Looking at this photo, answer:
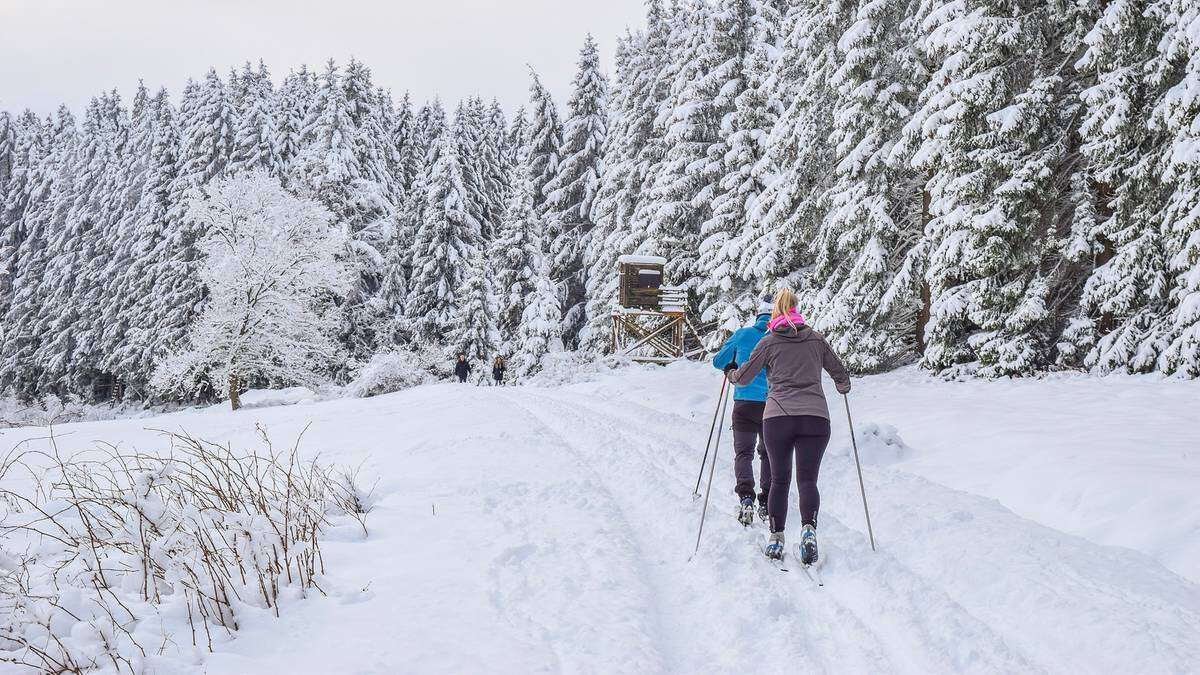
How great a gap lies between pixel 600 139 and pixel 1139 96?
23992mm

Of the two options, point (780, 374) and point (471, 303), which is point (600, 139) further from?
point (780, 374)

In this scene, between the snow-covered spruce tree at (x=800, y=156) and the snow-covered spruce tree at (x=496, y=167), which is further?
the snow-covered spruce tree at (x=496, y=167)

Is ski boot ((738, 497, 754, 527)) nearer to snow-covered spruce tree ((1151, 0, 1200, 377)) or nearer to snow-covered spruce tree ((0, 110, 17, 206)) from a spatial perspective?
snow-covered spruce tree ((1151, 0, 1200, 377))

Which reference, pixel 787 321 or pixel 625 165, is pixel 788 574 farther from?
pixel 625 165

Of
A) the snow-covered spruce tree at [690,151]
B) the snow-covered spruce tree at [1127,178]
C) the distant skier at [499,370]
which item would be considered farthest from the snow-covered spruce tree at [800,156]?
the distant skier at [499,370]

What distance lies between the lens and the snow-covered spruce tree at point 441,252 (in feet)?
114

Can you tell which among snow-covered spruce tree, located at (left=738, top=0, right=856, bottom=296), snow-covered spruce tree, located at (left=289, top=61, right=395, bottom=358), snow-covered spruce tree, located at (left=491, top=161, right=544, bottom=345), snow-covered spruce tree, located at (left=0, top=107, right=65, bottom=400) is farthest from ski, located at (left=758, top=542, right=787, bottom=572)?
snow-covered spruce tree, located at (left=0, top=107, right=65, bottom=400)

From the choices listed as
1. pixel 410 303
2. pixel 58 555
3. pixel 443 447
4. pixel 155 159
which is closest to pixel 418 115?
pixel 155 159

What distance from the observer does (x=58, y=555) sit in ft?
14.6

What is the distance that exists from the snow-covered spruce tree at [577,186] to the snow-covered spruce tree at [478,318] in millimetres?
3457

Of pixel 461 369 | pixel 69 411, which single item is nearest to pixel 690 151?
pixel 461 369

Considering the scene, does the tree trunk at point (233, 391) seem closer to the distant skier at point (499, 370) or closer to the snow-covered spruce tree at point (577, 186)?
the distant skier at point (499, 370)

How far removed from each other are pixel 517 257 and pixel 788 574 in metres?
27.7

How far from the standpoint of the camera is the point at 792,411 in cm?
498
